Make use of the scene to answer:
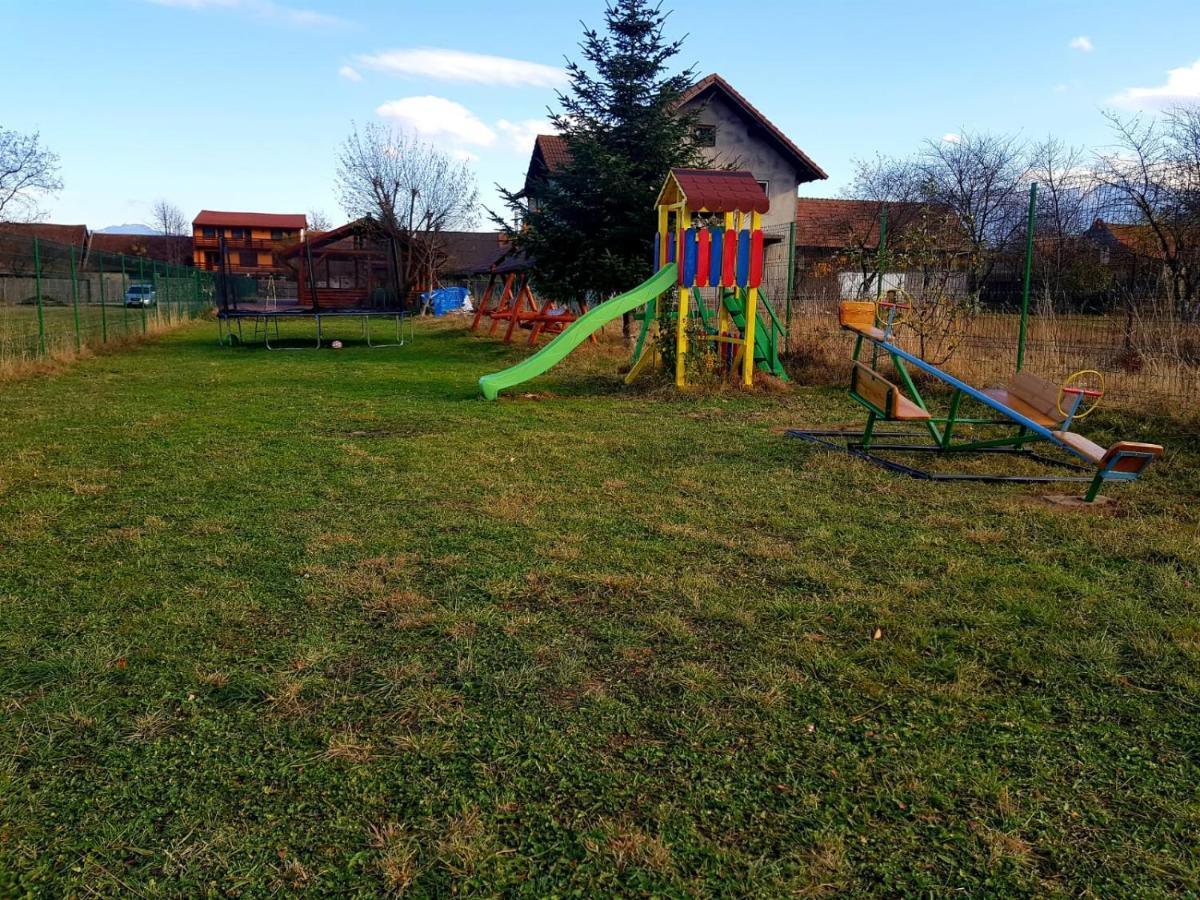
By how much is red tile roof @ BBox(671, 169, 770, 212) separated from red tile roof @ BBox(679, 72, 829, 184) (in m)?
16.3

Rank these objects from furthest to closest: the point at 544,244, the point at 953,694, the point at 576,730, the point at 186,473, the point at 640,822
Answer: the point at 544,244 < the point at 186,473 < the point at 953,694 < the point at 576,730 < the point at 640,822

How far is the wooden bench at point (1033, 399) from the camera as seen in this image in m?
5.61

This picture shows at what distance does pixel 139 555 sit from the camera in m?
3.80

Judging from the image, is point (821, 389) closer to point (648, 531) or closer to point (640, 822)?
point (648, 531)

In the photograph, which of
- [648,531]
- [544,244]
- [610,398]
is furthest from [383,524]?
[544,244]

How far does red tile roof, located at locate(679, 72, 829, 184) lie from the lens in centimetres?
2562

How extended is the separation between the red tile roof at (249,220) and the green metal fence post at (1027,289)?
82113 millimetres

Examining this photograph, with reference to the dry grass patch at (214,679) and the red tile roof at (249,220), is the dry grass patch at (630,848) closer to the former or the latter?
the dry grass patch at (214,679)

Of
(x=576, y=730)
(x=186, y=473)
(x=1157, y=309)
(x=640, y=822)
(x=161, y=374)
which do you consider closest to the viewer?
(x=640, y=822)

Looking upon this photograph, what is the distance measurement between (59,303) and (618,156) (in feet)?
52.3

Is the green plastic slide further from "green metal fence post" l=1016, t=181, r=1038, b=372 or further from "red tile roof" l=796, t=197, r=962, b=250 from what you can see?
"red tile roof" l=796, t=197, r=962, b=250

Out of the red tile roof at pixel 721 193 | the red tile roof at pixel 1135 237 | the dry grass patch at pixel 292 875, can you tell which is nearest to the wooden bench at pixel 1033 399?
the red tile roof at pixel 1135 237

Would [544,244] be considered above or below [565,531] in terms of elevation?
above

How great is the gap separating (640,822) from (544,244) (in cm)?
1394
